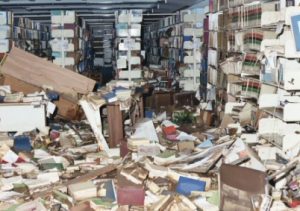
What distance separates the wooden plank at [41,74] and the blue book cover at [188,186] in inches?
153

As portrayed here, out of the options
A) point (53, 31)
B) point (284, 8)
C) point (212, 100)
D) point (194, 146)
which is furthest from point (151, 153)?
point (53, 31)

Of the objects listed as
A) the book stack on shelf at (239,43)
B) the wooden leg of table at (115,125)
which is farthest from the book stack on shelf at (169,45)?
the wooden leg of table at (115,125)

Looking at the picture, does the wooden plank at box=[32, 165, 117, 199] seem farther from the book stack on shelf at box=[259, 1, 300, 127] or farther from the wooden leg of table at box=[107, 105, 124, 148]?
the book stack on shelf at box=[259, 1, 300, 127]

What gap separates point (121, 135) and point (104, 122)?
1.47 metres

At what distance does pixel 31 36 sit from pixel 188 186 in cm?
1222

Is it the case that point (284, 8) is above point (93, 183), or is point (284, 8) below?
above

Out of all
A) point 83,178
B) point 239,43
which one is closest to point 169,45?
point 239,43

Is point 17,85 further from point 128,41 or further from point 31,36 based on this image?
point 31,36

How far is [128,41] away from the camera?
12.0 m

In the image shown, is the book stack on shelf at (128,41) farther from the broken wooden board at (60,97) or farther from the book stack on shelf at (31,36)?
the broken wooden board at (60,97)

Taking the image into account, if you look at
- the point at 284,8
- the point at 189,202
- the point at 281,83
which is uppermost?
the point at 284,8

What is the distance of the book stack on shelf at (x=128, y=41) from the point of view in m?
12.0

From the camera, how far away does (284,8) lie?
533cm

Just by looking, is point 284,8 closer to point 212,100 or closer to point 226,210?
point 226,210
